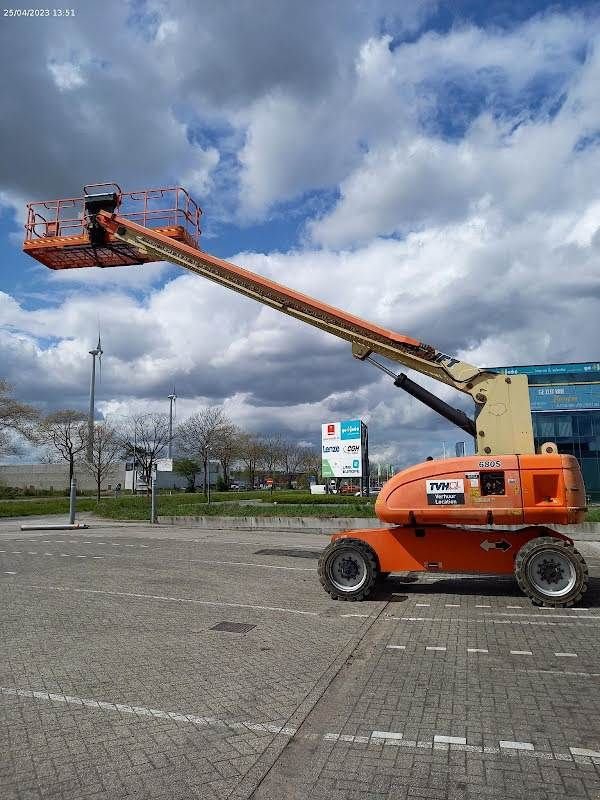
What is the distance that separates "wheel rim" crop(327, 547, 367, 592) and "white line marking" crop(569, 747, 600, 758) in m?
5.54

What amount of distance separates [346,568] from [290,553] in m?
5.83

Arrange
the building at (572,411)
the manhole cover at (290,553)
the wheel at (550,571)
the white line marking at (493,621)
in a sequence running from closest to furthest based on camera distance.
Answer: the white line marking at (493,621) < the wheel at (550,571) < the manhole cover at (290,553) < the building at (572,411)


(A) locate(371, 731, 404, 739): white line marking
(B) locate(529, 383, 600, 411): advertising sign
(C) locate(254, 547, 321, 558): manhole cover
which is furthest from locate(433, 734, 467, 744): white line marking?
(B) locate(529, 383, 600, 411): advertising sign

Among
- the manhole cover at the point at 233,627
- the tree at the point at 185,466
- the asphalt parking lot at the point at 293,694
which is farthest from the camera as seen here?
the tree at the point at 185,466

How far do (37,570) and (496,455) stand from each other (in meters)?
9.55

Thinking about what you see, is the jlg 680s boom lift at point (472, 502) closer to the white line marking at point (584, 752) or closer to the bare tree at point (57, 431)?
the white line marking at point (584, 752)

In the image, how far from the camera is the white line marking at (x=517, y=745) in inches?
174

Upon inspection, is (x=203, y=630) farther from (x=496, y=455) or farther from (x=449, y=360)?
(x=449, y=360)

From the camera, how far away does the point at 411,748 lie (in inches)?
175

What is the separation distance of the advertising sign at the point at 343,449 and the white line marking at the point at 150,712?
3321 centimetres

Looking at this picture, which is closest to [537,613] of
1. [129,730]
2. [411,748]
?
[411,748]

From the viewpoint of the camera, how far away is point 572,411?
42.7 meters

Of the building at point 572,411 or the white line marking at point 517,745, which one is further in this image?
the building at point 572,411

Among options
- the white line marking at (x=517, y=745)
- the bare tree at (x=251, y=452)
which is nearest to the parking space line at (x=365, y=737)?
the white line marking at (x=517, y=745)
